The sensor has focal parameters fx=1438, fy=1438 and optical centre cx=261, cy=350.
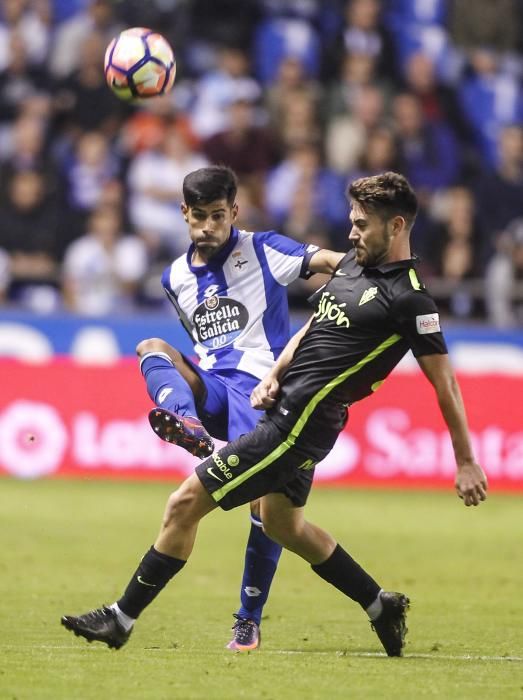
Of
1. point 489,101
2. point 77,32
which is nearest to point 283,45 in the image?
point 77,32

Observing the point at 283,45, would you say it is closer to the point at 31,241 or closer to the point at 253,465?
the point at 31,241

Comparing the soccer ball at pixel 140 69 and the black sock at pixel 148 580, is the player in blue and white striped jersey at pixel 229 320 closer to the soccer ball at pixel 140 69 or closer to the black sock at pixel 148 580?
the black sock at pixel 148 580

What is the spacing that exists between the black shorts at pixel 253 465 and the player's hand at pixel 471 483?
2.59 ft

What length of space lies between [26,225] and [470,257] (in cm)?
522

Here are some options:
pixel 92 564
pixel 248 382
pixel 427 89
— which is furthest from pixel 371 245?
pixel 427 89

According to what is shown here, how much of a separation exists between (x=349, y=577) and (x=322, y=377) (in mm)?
1131

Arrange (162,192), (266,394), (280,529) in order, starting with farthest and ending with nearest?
(162,192) < (280,529) < (266,394)

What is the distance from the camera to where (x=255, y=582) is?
24.7ft

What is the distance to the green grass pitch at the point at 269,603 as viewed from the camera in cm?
611

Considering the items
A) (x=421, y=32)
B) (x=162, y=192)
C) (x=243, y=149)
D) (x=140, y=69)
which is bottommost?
(x=140, y=69)

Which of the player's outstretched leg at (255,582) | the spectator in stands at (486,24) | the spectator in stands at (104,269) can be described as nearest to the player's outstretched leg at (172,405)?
the player's outstretched leg at (255,582)

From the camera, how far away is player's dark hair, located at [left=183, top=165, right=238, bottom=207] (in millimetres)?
7402

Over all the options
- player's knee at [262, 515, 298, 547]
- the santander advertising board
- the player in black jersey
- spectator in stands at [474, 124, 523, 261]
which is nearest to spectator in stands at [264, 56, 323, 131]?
spectator in stands at [474, 124, 523, 261]

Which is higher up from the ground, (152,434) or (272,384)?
(152,434)
